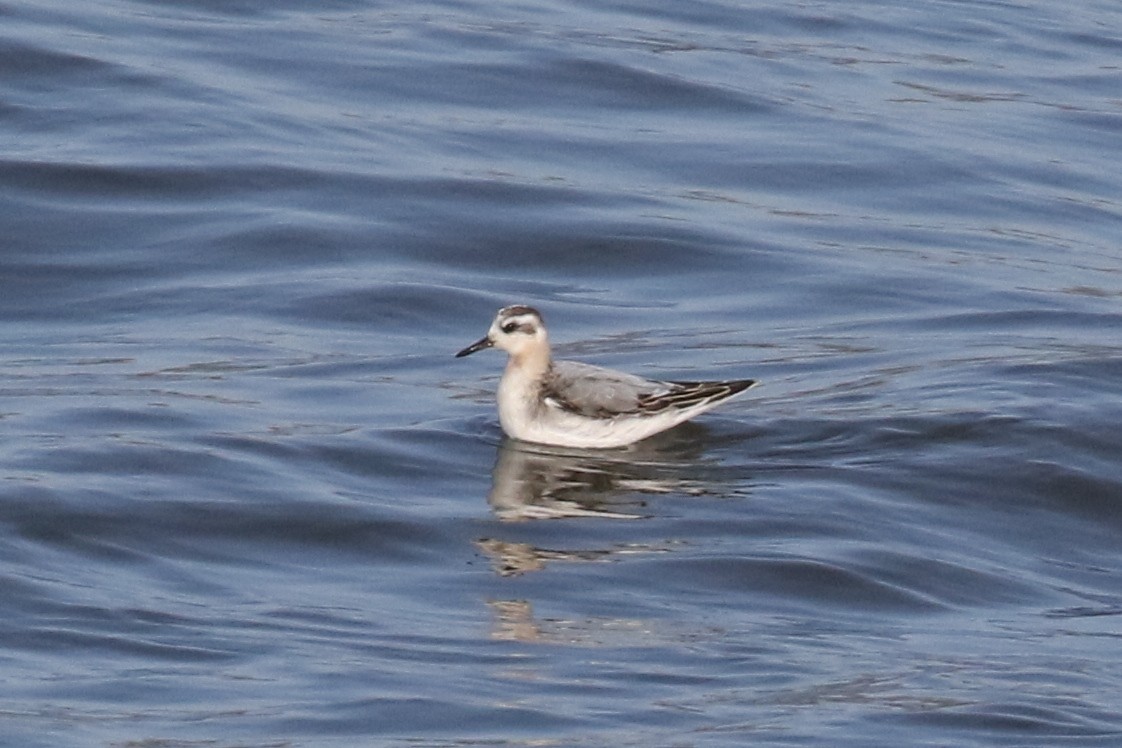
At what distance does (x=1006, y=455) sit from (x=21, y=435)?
564cm

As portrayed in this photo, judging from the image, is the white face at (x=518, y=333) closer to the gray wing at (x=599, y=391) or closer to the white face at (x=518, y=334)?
the white face at (x=518, y=334)

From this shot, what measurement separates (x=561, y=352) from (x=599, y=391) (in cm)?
271

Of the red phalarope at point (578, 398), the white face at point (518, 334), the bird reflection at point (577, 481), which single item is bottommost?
the bird reflection at point (577, 481)

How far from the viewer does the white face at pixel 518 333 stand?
50.3 feet

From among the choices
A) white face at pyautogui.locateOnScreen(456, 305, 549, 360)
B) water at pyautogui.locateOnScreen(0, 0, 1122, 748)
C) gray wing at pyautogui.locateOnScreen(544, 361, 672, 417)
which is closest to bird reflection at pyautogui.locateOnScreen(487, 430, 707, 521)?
water at pyautogui.locateOnScreen(0, 0, 1122, 748)

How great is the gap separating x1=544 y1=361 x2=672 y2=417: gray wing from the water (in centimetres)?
32

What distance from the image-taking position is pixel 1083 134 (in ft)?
86.0

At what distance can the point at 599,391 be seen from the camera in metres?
14.9

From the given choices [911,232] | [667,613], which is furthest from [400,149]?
[667,613]

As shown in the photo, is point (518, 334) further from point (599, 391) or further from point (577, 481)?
point (577, 481)

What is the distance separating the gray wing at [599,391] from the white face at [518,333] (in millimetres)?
236

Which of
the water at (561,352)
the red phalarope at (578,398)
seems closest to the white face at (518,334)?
the red phalarope at (578,398)

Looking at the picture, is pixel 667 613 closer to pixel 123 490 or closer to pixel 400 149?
pixel 123 490

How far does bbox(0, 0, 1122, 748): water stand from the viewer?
33.4 feet
